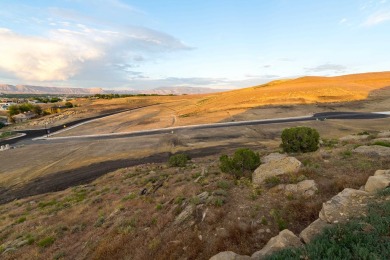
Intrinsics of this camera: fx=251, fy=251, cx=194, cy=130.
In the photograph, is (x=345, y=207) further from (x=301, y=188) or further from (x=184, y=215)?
(x=184, y=215)

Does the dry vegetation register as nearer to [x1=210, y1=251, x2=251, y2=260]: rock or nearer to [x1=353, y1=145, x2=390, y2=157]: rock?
[x1=353, y1=145, x2=390, y2=157]: rock

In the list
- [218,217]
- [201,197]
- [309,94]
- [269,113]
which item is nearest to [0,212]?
[201,197]

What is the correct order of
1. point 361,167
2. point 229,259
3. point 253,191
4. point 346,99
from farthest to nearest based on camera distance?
point 346,99 < point 361,167 < point 253,191 < point 229,259

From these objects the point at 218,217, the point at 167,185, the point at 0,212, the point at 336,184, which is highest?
the point at 336,184

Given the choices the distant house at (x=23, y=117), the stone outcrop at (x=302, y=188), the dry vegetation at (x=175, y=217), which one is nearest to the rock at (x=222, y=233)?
the dry vegetation at (x=175, y=217)

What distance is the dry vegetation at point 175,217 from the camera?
9.41 metres

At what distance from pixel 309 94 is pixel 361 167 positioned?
255 ft

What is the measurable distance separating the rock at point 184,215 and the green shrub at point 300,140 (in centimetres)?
1256

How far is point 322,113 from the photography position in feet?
216

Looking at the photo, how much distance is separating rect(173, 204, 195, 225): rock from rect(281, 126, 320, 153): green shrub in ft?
41.2

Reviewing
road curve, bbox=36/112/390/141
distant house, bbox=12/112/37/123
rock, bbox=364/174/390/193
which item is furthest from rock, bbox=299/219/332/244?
distant house, bbox=12/112/37/123

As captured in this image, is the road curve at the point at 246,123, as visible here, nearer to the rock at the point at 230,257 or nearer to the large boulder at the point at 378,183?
the large boulder at the point at 378,183

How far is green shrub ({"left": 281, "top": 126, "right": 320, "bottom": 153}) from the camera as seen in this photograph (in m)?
20.7

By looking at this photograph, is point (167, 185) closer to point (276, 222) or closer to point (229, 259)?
point (276, 222)
